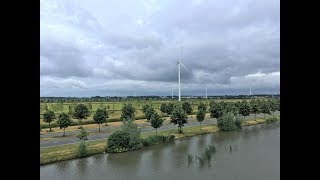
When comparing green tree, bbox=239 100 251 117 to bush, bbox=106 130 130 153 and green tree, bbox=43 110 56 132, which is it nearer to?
bush, bbox=106 130 130 153

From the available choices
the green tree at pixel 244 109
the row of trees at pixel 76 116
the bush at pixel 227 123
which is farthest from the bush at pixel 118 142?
the green tree at pixel 244 109

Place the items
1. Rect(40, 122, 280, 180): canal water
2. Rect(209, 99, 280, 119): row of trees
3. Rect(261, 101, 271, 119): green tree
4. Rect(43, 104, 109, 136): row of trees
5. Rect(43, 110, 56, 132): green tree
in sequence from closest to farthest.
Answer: Rect(40, 122, 280, 180): canal water → Rect(43, 104, 109, 136): row of trees → Rect(43, 110, 56, 132): green tree → Rect(209, 99, 280, 119): row of trees → Rect(261, 101, 271, 119): green tree

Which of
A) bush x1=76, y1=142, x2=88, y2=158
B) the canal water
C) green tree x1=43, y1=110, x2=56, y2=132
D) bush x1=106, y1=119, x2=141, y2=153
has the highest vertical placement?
green tree x1=43, y1=110, x2=56, y2=132

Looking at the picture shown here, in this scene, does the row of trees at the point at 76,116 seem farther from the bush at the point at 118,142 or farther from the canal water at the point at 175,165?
the canal water at the point at 175,165

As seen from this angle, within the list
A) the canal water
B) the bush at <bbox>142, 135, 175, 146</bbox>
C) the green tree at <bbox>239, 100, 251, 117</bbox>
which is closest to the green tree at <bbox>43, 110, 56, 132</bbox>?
the canal water
